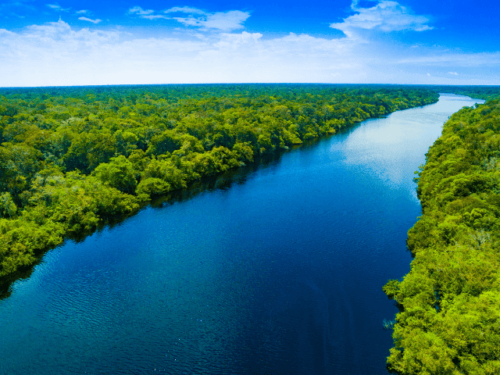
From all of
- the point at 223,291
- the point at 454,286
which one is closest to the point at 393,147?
the point at 454,286

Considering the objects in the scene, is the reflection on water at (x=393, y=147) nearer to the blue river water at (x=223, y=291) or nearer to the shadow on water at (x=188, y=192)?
the blue river water at (x=223, y=291)

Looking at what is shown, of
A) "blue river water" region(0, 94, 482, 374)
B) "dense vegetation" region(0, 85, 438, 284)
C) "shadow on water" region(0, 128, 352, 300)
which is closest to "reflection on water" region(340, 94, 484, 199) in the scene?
"blue river water" region(0, 94, 482, 374)

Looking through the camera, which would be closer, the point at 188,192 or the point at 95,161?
the point at 95,161

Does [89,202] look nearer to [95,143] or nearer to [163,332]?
[95,143]

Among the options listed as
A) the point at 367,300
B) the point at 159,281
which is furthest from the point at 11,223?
the point at 367,300

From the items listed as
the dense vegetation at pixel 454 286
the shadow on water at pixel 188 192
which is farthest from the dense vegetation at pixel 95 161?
the dense vegetation at pixel 454 286

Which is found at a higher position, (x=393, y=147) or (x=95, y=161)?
(x=393, y=147)

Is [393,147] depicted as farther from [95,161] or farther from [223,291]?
[95,161]
